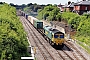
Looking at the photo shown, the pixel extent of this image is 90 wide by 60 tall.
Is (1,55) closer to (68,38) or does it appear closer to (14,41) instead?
(14,41)

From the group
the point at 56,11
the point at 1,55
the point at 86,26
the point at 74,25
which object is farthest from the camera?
the point at 56,11

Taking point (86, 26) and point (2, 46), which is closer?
point (2, 46)

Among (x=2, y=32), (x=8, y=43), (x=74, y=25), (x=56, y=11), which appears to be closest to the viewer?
(x=8, y=43)

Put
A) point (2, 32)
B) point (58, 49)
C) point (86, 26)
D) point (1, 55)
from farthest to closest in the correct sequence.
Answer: point (86, 26) < point (58, 49) < point (2, 32) < point (1, 55)

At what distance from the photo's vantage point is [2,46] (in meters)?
15.9

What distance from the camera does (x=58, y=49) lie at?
3453 centimetres

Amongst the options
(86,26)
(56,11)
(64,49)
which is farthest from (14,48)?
(56,11)

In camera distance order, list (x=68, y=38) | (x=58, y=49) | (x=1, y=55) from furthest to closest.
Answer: (x=68, y=38) < (x=58, y=49) < (x=1, y=55)

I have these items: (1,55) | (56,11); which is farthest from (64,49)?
(56,11)

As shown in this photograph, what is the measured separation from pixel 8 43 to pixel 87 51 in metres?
18.2

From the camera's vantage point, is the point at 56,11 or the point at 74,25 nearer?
the point at 74,25

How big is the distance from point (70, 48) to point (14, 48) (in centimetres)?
2018

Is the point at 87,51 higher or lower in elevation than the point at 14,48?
lower

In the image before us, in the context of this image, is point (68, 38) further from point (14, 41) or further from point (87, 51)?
point (14, 41)
